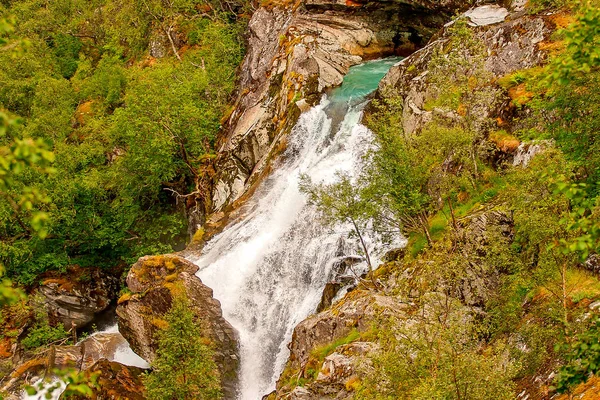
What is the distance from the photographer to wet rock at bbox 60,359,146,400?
24562 mm

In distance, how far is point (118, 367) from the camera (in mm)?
26125

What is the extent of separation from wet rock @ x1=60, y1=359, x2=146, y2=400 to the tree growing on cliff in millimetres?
2746

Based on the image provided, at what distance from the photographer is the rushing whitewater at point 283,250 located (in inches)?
1050

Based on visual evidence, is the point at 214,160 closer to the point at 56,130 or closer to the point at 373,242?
the point at 56,130

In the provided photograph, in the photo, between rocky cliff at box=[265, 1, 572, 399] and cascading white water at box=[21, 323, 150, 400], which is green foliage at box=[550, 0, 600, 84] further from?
cascading white water at box=[21, 323, 150, 400]

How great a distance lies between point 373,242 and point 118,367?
42.9 ft

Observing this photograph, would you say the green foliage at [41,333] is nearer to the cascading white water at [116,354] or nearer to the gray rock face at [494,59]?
the cascading white water at [116,354]

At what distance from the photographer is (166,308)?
89.1 ft

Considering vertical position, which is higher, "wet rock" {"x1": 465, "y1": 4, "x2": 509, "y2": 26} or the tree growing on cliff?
"wet rock" {"x1": 465, "y1": 4, "x2": 509, "y2": 26}

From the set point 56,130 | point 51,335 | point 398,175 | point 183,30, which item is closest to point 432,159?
point 398,175

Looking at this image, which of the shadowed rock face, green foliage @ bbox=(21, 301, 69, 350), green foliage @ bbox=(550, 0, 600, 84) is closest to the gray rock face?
the shadowed rock face

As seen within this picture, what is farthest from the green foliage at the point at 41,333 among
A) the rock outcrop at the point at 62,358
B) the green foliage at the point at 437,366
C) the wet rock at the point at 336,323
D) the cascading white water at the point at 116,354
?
the green foliage at the point at 437,366

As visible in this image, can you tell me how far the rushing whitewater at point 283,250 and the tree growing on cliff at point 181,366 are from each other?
330 cm

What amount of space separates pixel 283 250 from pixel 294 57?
16.6 meters
